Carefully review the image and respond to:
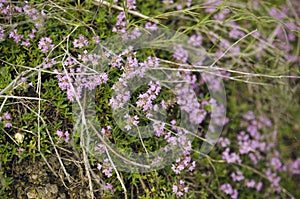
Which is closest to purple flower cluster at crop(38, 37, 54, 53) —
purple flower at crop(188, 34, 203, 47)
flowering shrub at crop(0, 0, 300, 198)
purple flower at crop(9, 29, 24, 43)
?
flowering shrub at crop(0, 0, 300, 198)

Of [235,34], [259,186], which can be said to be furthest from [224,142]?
[235,34]

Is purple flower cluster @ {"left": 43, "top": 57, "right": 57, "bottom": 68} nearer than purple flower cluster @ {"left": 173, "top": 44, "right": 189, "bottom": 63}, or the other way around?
purple flower cluster @ {"left": 43, "top": 57, "right": 57, "bottom": 68}

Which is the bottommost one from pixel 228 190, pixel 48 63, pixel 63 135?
pixel 228 190

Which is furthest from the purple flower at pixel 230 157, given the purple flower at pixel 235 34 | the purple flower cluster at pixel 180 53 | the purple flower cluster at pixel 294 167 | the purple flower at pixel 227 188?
the purple flower at pixel 235 34

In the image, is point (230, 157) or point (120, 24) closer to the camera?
point (120, 24)

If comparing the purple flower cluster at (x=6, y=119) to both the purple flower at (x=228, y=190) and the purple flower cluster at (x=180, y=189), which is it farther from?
the purple flower at (x=228, y=190)

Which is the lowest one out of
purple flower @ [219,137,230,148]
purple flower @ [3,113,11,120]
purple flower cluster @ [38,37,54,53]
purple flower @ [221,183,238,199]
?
purple flower @ [221,183,238,199]

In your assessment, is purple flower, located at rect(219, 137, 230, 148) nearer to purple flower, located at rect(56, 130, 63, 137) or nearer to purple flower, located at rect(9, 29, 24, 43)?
purple flower, located at rect(56, 130, 63, 137)

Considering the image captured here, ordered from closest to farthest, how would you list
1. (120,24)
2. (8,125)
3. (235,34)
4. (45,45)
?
(8,125)
(45,45)
(120,24)
(235,34)

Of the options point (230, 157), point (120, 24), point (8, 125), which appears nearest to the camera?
point (8, 125)

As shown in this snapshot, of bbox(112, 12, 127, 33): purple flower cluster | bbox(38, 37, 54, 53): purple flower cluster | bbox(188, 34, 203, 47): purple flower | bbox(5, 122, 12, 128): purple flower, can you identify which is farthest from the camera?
bbox(188, 34, 203, 47): purple flower

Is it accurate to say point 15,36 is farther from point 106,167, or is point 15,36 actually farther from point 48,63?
point 106,167

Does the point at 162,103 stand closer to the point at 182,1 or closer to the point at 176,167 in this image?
the point at 176,167
